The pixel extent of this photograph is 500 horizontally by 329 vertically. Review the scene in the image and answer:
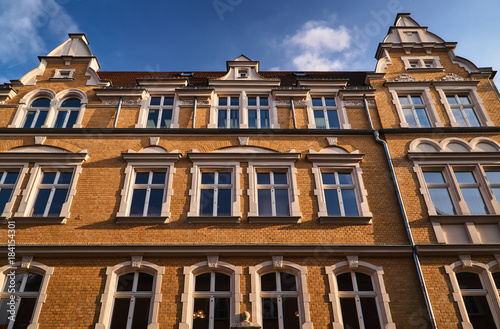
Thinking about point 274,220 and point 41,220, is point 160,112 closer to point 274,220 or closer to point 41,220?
point 41,220

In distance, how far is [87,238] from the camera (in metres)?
10.2

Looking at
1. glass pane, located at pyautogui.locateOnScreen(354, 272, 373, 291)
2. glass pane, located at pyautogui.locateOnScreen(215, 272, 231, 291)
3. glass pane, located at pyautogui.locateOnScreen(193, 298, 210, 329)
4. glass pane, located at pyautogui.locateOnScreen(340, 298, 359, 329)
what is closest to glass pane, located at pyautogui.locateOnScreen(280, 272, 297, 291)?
glass pane, located at pyautogui.locateOnScreen(340, 298, 359, 329)

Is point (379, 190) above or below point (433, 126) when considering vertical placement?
below

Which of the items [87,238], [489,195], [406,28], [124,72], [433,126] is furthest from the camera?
[124,72]

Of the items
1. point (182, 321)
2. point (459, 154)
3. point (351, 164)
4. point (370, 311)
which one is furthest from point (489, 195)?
point (182, 321)

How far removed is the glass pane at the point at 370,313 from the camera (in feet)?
29.3

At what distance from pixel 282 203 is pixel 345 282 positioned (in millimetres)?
2989

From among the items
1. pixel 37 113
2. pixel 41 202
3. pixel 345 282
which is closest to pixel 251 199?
pixel 345 282

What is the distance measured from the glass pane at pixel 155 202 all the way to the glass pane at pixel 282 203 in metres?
3.69

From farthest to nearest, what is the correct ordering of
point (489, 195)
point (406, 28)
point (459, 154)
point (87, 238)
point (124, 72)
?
point (124, 72) < point (406, 28) < point (459, 154) < point (489, 195) < point (87, 238)

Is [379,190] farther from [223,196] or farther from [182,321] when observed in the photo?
[182,321]

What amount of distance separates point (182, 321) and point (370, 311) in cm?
486

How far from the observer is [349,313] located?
30.0 ft

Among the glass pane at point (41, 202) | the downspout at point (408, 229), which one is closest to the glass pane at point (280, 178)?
the downspout at point (408, 229)
